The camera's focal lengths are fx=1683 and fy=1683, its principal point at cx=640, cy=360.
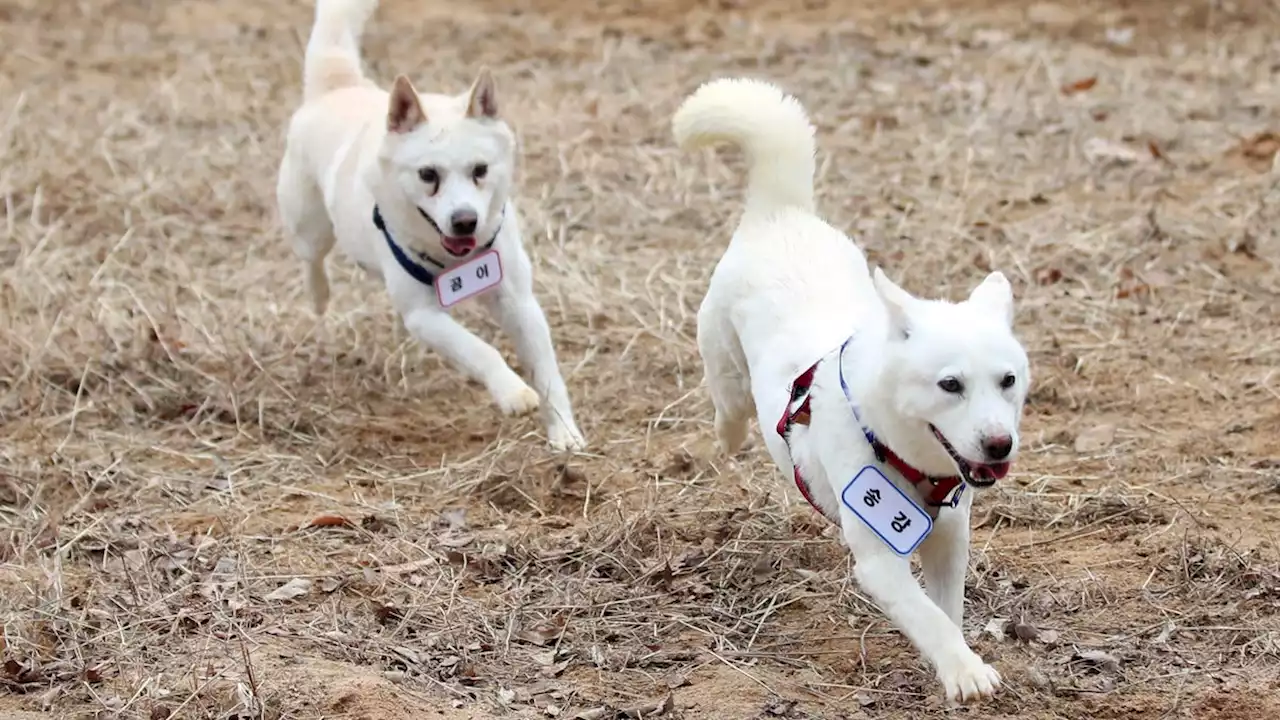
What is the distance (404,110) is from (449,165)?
9.7 inches

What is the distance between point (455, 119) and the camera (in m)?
5.38

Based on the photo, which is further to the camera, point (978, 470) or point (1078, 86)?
point (1078, 86)

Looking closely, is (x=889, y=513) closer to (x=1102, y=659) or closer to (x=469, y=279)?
(x=1102, y=659)

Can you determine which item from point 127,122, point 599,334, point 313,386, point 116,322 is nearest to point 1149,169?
point 599,334

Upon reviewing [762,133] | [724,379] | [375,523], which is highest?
[762,133]

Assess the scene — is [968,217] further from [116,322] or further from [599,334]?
[116,322]

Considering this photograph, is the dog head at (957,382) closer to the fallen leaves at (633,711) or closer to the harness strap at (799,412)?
the harness strap at (799,412)

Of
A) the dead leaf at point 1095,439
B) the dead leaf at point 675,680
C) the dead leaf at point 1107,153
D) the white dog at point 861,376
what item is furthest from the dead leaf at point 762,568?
the dead leaf at point 1107,153

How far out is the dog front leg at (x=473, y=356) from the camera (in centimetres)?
507

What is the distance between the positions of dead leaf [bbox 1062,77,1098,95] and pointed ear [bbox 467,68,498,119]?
4386mm

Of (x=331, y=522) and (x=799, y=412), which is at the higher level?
(x=799, y=412)

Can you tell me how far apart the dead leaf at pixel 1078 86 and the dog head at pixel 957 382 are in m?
5.81

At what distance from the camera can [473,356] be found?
206 inches

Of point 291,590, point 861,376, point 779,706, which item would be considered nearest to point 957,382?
point 861,376
